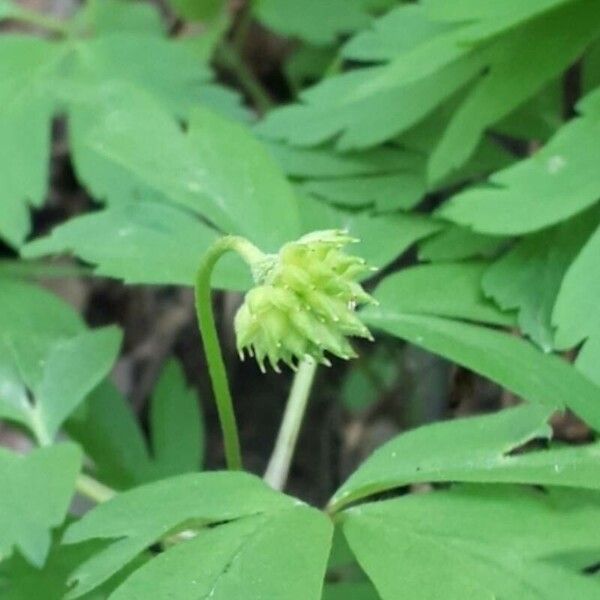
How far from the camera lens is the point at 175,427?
154 centimetres

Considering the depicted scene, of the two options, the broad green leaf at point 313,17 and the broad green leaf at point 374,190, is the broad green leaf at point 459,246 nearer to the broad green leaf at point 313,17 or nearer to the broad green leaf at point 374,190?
the broad green leaf at point 374,190

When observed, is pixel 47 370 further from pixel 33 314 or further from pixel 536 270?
pixel 536 270

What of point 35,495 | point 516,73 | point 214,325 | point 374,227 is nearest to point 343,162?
point 374,227

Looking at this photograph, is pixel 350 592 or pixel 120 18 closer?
pixel 350 592

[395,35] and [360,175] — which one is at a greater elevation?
[395,35]

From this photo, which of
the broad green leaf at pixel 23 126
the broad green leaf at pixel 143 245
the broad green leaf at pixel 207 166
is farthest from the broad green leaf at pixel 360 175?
the broad green leaf at pixel 23 126

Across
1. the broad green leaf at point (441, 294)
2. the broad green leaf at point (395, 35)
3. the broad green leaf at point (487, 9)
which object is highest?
the broad green leaf at point (487, 9)

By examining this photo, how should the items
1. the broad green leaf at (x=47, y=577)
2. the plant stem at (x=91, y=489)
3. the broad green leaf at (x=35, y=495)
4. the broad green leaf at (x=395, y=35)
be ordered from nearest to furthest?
the broad green leaf at (x=35, y=495)
the broad green leaf at (x=47, y=577)
the plant stem at (x=91, y=489)
the broad green leaf at (x=395, y=35)

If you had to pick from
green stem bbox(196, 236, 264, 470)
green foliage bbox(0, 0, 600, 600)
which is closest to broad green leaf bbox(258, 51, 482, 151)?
green foliage bbox(0, 0, 600, 600)

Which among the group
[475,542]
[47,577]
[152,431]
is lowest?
[152,431]

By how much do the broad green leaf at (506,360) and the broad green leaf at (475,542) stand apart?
0.35 feet

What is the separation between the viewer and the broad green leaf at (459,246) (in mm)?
1299

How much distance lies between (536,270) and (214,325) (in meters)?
0.42

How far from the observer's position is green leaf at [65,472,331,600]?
87cm
